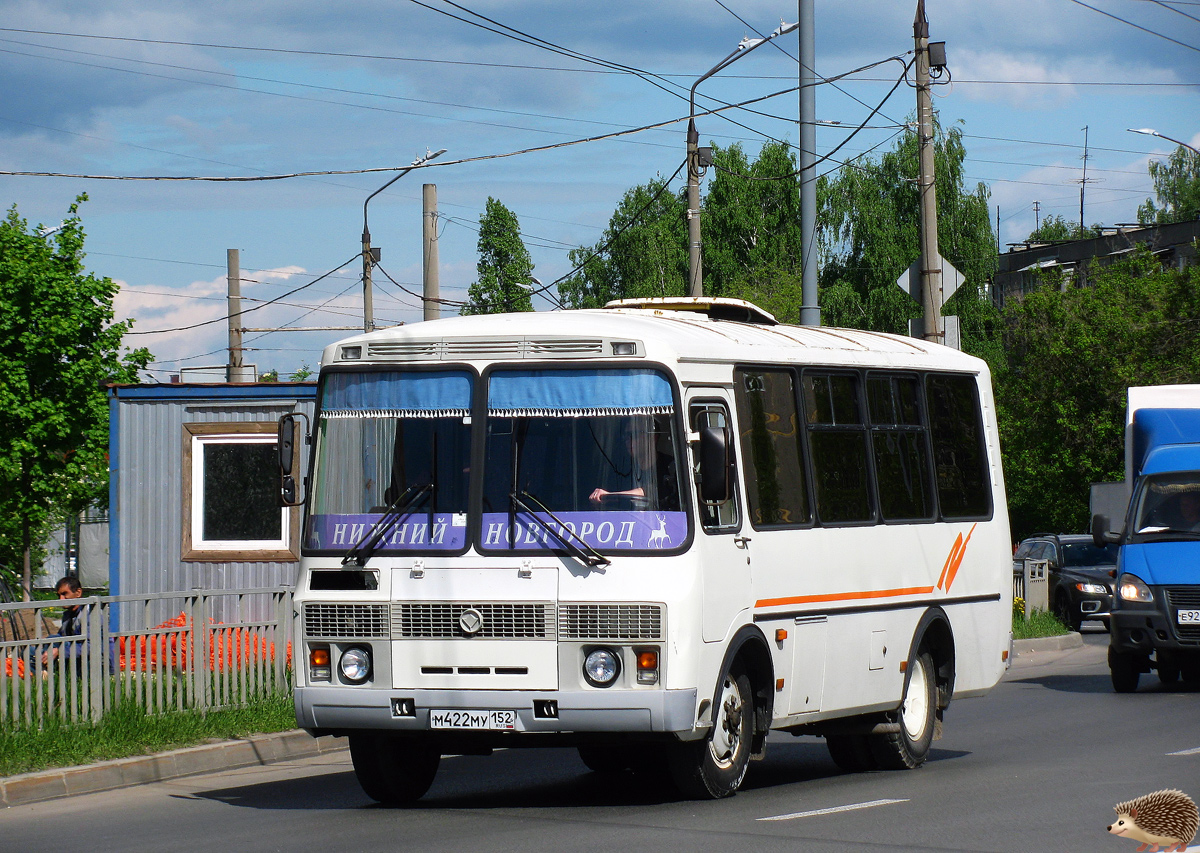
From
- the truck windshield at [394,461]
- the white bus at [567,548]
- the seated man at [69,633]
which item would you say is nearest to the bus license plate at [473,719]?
the white bus at [567,548]

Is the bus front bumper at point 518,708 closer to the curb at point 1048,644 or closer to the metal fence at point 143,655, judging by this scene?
the metal fence at point 143,655

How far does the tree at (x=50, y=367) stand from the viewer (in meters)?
29.2

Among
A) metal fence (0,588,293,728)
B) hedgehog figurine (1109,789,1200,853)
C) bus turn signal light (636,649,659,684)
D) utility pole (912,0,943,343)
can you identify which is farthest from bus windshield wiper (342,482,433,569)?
utility pole (912,0,943,343)

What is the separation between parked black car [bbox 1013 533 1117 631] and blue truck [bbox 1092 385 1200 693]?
11.5 metres

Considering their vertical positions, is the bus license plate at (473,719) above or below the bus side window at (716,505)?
below

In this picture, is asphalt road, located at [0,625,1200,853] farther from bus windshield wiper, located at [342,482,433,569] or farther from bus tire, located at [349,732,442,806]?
bus windshield wiper, located at [342,482,433,569]

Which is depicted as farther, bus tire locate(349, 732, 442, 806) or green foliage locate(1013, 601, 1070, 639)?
green foliage locate(1013, 601, 1070, 639)

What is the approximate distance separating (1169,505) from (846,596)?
8.10 m

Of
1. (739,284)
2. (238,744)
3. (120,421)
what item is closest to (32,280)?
(120,421)

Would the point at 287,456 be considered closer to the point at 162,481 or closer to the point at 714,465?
the point at 714,465

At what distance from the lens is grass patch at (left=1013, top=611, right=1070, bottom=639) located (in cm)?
2519

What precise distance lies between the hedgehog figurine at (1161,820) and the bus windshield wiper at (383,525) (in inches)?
200

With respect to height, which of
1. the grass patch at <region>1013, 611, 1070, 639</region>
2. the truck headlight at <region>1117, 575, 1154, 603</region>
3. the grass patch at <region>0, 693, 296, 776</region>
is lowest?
the grass patch at <region>1013, 611, 1070, 639</region>

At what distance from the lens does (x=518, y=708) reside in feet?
30.4
